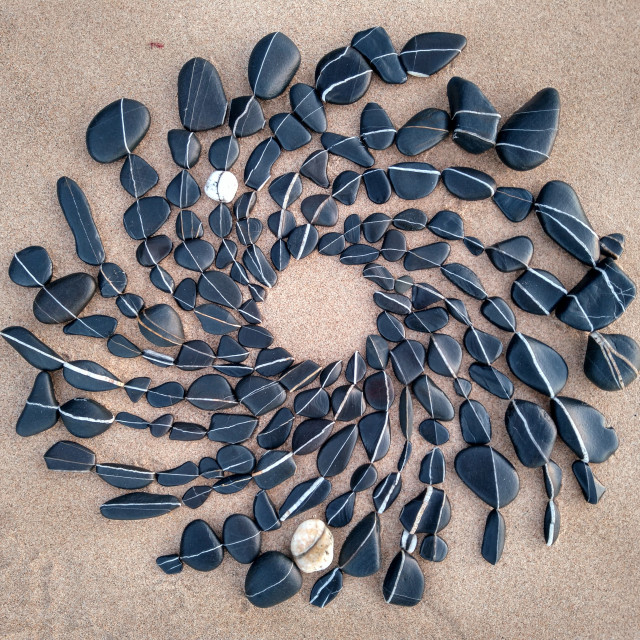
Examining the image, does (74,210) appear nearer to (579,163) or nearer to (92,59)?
(92,59)

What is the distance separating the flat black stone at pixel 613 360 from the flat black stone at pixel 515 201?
32 cm

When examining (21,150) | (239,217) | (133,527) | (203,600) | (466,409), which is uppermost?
(21,150)

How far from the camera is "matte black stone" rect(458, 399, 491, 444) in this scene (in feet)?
3.53

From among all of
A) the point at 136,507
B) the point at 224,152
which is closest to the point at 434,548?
the point at 136,507

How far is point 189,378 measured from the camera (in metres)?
1.12

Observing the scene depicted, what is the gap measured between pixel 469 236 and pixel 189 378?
0.73m

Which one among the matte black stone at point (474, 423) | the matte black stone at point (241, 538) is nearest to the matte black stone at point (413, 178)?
the matte black stone at point (474, 423)

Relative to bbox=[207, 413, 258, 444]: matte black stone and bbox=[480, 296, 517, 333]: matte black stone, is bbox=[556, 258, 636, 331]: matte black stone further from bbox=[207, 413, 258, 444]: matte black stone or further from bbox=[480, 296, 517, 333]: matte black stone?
bbox=[207, 413, 258, 444]: matte black stone

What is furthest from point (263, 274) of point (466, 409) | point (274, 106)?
point (466, 409)

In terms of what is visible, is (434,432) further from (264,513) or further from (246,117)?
(246,117)

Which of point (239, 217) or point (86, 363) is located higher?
point (239, 217)

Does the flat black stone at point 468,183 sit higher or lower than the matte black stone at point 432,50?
lower

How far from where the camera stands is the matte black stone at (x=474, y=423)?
108 centimetres

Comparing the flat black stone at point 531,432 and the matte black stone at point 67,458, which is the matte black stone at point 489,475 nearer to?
the flat black stone at point 531,432
